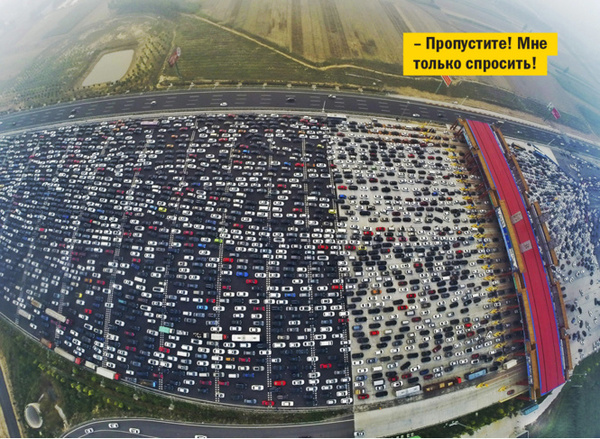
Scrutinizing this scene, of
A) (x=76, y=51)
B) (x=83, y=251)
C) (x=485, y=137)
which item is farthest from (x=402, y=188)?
(x=76, y=51)

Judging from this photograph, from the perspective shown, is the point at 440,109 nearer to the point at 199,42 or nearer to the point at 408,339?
the point at 408,339

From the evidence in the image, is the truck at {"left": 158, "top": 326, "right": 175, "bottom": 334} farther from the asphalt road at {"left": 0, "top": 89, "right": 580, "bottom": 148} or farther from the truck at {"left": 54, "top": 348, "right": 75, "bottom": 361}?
the asphalt road at {"left": 0, "top": 89, "right": 580, "bottom": 148}

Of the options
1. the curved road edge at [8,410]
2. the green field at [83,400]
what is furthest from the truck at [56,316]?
the curved road edge at [8,410]

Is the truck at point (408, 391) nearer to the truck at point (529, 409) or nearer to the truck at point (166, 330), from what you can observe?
the truck at point (529, 409)

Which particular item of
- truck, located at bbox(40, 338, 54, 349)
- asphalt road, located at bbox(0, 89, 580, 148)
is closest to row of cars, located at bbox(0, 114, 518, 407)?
truck, located at bbox(40, 338, 54, 349)

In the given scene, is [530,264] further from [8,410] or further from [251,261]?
[8,410]

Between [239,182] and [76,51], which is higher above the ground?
[76,51]

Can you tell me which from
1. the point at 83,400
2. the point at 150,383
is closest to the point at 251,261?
the point at 150,383
